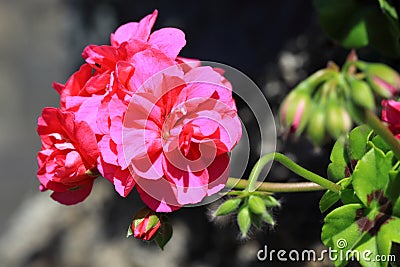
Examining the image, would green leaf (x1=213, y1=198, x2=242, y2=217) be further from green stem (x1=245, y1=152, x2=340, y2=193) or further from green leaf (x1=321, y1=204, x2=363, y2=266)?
green leaf (x1=321, y1=204, x2=363, y2=266)

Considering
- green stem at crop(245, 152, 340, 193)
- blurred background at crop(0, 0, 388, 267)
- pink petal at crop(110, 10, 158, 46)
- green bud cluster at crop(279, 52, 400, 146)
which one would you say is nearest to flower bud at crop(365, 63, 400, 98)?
green bud cluster at crop(279, 52, 400, 146)

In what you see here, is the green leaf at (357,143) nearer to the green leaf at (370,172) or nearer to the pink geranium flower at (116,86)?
the green leaf at (370,172)

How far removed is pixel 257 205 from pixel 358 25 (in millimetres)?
363

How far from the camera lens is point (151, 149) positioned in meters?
0.70

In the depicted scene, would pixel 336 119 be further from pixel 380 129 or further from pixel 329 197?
pixel 329 197

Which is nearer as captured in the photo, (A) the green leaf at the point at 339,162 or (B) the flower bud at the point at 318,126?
(B) the flower bud at the point at 318,126

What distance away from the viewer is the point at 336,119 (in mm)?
569

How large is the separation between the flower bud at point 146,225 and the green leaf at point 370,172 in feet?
0.71

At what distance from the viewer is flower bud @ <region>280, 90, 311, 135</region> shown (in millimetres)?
589

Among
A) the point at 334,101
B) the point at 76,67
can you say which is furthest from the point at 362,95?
the point at 76,67

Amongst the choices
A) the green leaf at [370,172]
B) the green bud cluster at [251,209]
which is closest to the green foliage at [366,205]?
the green leaf at [370,172]

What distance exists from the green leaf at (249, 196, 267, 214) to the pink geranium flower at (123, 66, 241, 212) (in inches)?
1.3

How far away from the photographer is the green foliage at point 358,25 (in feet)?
3.08

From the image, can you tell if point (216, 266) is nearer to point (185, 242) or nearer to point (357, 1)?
point (185, 242)
